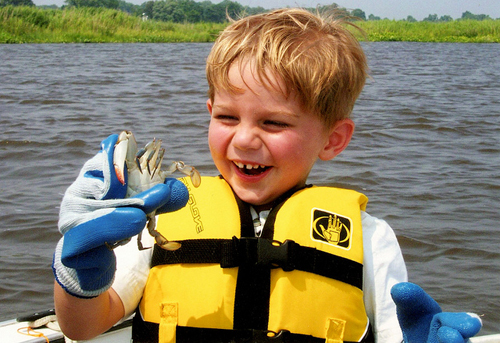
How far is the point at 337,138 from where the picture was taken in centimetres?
226

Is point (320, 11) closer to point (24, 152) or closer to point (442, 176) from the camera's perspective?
point (442, 176)

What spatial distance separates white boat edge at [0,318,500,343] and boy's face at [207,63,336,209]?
0.84 meters

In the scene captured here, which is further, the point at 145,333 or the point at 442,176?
the point at 442,176

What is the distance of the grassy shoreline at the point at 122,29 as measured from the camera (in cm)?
2444

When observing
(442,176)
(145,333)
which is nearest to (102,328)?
(145,333)

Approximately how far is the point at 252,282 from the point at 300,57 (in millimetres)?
802

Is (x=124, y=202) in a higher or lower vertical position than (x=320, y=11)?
lower

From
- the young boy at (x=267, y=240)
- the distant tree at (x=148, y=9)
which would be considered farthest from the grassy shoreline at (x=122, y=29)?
the distant tree at (x=148, y=9)

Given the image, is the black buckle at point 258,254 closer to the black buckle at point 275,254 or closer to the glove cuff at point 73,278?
the black buckle at point 275,254

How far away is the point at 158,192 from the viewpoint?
1.46m

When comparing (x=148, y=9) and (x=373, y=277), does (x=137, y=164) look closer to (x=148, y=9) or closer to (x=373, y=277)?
(x=373, y=277)

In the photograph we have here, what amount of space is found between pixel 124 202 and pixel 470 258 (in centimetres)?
323

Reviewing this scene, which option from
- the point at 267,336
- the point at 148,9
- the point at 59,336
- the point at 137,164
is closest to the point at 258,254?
the point at 267,336

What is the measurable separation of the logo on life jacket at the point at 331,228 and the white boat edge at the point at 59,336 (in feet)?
2.54
